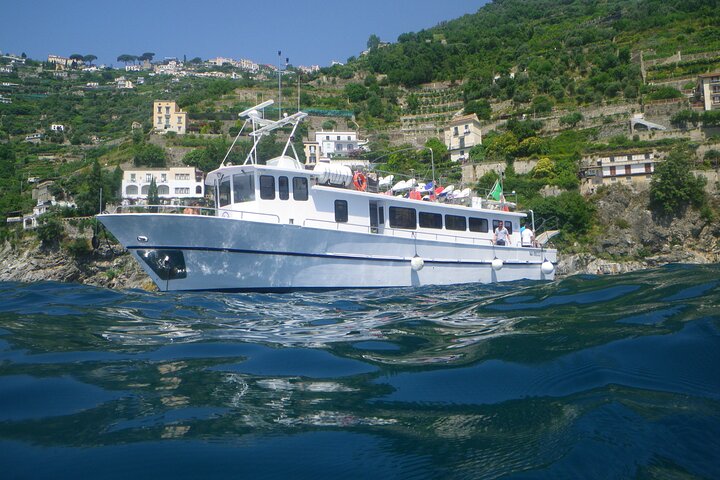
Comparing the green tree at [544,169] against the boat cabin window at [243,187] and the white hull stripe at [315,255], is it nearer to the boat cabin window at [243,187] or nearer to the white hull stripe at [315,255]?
the white hull stripe at [315,255]

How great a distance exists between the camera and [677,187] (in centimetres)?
3469

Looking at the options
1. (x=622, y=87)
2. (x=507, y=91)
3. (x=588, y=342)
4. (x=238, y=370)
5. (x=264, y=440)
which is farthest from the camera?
(x=507, y=91)

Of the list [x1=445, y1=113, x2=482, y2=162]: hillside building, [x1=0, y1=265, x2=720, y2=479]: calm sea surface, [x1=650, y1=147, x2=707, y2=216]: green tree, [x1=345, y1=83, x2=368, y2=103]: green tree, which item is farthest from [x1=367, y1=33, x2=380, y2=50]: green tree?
[x1=0, y1=265, x2=720, y2=479]: calm sea surface

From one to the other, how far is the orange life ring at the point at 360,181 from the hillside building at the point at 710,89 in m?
44.8

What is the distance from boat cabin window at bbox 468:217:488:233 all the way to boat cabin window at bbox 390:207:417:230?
237 cm

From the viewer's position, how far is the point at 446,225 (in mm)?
14727

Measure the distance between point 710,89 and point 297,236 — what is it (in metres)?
49.1

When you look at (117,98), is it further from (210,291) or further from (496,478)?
(496,478)

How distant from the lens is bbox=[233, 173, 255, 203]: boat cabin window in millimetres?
11836

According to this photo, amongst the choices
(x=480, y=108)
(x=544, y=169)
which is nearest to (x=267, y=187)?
(x=544, y=169)

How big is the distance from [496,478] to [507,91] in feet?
220

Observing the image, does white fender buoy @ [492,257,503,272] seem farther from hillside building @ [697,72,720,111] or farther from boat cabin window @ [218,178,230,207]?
hillside building @ [697,72,720,111]

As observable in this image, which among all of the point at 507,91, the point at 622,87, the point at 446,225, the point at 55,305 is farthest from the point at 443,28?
the point at 55,305

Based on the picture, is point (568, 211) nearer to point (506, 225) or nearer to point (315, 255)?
point (506, 225)
